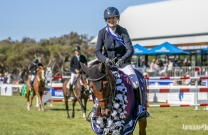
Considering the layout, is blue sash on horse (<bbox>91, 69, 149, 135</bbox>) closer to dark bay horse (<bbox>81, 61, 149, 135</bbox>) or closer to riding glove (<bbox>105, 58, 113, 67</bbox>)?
dark bay horse (<bbox>81, 61, 149, 135</bbox>)

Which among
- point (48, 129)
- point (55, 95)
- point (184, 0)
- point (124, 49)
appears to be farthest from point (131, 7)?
point (124, 49)

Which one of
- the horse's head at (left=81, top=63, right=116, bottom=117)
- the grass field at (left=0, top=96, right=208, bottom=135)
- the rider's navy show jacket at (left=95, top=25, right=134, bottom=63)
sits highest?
the rider's navy show jacket at (left=95, top=25, right=134, bottom=63)

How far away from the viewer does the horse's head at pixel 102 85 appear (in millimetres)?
7359

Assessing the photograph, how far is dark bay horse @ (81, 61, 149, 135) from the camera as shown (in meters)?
7.39

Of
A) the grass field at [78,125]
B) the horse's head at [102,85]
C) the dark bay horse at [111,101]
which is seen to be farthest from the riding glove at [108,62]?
the grass field at [78,125]

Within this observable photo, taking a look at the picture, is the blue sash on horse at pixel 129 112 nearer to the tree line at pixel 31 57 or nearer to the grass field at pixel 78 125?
the grass field at pixel 78 125

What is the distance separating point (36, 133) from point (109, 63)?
523cm

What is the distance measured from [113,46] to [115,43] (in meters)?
0.07

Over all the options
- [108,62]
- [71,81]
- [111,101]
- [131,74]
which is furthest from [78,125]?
[111,101]

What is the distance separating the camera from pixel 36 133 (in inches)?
492

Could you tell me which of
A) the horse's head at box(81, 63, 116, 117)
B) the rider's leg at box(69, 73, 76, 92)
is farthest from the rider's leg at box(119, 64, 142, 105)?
the rider's leg at box(69, 73, 76, 92)

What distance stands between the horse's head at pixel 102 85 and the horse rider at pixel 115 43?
2.74 feet

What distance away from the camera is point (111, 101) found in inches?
299

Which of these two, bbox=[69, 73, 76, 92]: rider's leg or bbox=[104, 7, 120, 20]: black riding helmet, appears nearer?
bbox=[104, 7, 120, 20]: black riding helmet
